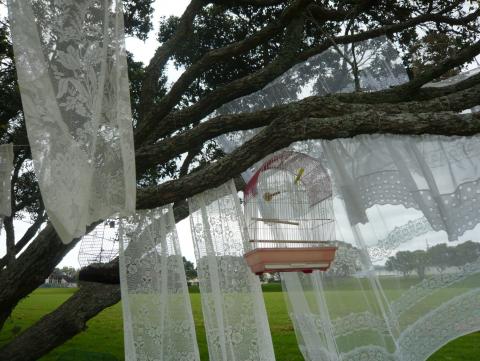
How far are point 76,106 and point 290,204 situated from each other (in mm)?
1335

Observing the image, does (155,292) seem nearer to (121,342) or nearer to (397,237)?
(397,237)

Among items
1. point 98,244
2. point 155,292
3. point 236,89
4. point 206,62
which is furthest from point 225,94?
point 155,292

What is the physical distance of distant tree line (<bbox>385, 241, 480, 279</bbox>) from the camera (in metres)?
2.08

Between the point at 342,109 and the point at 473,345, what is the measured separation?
158 inches

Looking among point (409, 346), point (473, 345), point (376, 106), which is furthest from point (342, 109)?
point (473, 345)

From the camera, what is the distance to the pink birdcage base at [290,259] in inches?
74.4

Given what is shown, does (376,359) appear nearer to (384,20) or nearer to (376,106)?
(376,106)

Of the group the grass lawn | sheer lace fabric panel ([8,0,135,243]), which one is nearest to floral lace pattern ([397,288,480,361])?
the grass lawn

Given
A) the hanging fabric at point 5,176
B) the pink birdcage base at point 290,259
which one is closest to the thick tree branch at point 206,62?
the hanging fabric at point 5,176

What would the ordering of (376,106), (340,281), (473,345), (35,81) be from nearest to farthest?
(35,81)
(376,106)
(340,281)
(473,345)

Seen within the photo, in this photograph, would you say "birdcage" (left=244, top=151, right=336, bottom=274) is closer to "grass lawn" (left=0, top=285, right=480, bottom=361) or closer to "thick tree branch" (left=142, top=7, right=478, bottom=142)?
"grass lawn" (left=0, top=285, right=480, bottom=361)

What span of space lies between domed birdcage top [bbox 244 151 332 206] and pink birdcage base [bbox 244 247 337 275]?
32 cm

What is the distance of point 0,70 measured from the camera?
13.0 ft

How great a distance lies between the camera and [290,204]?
225cm
